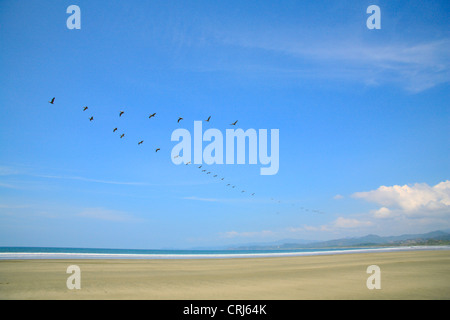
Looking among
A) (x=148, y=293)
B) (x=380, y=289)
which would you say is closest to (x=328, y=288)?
(x=380, y=289)

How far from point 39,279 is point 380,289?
58.9 feet

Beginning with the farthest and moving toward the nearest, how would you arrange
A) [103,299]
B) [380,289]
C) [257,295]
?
1. [380,289]
2. [257,295]
3. [103,299]
